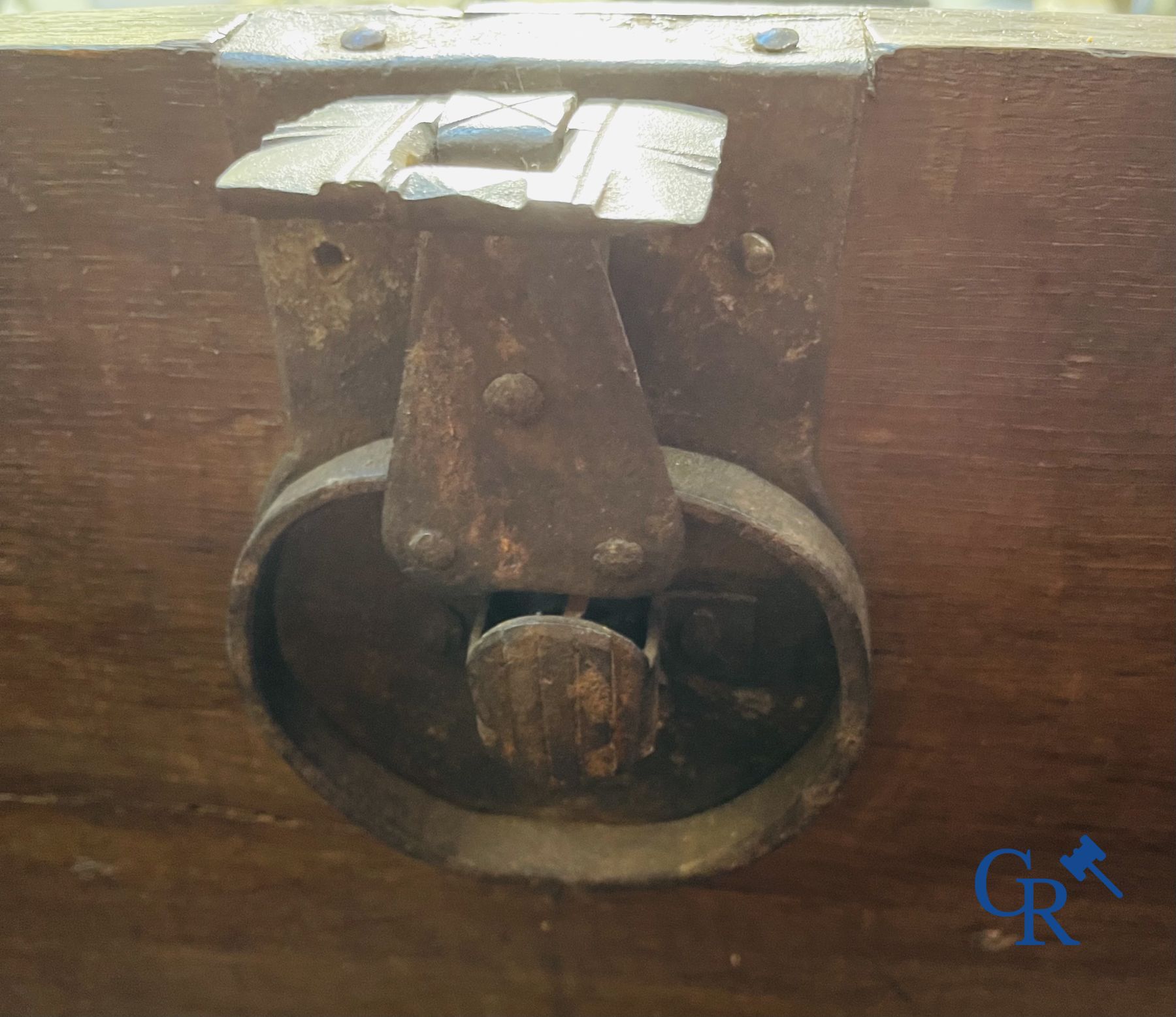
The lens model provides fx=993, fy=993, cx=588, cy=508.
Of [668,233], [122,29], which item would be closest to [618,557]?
Result: [668,233]

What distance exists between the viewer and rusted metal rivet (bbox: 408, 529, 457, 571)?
0.48 m

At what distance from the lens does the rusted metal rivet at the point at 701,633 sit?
56cm

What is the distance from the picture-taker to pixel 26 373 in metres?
0.58

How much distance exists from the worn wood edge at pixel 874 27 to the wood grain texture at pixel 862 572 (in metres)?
0.01

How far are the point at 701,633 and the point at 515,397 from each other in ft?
0.64

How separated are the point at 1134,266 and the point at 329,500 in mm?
409

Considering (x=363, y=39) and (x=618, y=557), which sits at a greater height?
(x=363, y=39)

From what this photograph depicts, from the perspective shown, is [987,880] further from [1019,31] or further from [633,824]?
[1019,31]

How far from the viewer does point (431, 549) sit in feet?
1.57

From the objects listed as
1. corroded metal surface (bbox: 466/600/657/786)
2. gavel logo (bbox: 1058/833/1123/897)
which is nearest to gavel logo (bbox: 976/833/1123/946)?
gavel logo (bbox: 1058/833/1123/897)

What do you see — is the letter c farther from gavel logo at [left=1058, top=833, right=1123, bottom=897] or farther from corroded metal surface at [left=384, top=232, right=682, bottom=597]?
corroded metal surface at [left=384, top=232, right=682, bottom=597]

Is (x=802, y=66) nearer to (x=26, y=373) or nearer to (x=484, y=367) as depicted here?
(x=484, y=367)

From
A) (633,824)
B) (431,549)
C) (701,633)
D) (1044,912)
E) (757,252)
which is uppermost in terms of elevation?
(757,252)

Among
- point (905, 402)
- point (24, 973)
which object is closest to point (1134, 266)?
point (905, 402)
